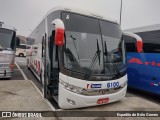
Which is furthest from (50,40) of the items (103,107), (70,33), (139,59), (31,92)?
(139,59)

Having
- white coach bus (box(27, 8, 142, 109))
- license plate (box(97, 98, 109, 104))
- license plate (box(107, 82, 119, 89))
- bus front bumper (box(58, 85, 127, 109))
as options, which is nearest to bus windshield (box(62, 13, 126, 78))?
white coach bus (box(27, 8, 142, 109))

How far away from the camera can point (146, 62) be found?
24.7 feet

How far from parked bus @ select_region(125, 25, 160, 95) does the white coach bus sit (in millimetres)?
2013

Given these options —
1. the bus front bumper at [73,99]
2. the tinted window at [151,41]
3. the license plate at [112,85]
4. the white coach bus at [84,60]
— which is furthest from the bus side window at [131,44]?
the bus front bumper at [73,99]

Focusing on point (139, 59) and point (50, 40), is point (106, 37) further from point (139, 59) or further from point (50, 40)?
point (139, 59)

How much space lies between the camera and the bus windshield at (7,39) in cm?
875

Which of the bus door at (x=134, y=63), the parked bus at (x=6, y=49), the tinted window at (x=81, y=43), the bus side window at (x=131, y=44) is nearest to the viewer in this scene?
the tinted window at (x=81, y=43)

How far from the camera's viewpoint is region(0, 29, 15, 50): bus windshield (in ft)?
28.7

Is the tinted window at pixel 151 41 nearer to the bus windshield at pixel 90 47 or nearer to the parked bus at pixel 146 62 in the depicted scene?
the parked bus at pixel 146 62

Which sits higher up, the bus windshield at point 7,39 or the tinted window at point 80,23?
the tinted window at point 80,23

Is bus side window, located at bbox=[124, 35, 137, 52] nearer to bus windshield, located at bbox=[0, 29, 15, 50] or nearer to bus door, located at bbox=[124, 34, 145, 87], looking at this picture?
bus door, located at bbox=[124, 34, 145, 87]

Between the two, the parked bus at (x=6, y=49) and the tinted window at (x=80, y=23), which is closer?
the tinted window at (x=80, y=23)

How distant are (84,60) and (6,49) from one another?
5493 millimetres

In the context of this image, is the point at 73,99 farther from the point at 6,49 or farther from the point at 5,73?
the point at 6,49
